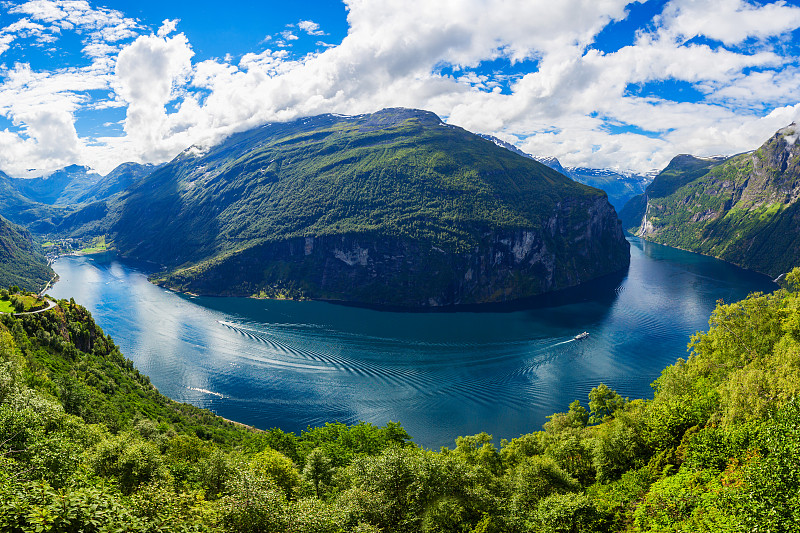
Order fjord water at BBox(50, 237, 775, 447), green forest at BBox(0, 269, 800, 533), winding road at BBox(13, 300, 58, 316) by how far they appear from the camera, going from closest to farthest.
A: 1. green forest at BBox(0, 269, 800, 533)
2. winding road at BBox(13, 300, 58, 316)
3. fjord water at BBox(50, 237, 775, 447)

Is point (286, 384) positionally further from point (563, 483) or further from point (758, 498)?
point (758, 498)

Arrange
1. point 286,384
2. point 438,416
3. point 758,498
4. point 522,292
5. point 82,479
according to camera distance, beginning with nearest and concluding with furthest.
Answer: point 758,498
point 82,479
point 438,416
point 286,384
point 522,292

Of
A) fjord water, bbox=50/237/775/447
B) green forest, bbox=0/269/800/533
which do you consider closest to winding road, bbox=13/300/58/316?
green forest, bbox=0/269/800/533

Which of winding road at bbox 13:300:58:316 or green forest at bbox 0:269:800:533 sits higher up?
winding road at bbox 13:300:58:316

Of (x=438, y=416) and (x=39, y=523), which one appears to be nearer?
(x=39, y=523)

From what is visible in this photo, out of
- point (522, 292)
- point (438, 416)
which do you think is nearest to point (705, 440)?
point (438, 416)

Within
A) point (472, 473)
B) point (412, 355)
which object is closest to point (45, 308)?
point (412, 355)

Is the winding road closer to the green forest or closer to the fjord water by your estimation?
the green forest
